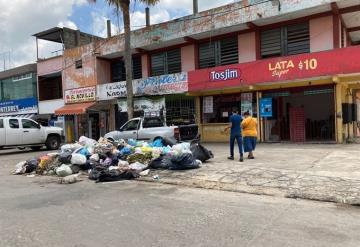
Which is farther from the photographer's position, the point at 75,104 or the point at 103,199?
the point at 75,104

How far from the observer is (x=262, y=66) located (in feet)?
58.5

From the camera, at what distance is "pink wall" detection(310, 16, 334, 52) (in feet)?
57.4

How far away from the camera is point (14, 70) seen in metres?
31.6

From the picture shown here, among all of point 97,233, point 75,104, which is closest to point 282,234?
point 97,233

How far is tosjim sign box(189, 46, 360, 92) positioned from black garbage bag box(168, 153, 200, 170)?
8.02 m

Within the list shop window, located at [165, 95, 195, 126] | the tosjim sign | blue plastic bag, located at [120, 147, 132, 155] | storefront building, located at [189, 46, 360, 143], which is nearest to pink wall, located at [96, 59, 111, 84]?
shop window, located at [165, 95, 195, 126]

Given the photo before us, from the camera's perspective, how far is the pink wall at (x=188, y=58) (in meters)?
22.2

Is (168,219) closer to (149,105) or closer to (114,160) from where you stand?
(114,160)

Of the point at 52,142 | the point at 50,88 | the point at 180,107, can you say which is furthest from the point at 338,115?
the point at 50,88

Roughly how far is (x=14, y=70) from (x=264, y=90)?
70.4ft

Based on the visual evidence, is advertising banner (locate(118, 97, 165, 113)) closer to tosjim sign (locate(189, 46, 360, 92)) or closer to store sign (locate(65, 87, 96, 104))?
tosjim sign (locate(189, 46, 360, 92))

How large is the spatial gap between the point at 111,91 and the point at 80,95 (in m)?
3.52

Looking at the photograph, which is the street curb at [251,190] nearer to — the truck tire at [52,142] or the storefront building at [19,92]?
the truck tire at [52,142]

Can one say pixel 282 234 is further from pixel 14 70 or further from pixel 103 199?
pixel 14 70
